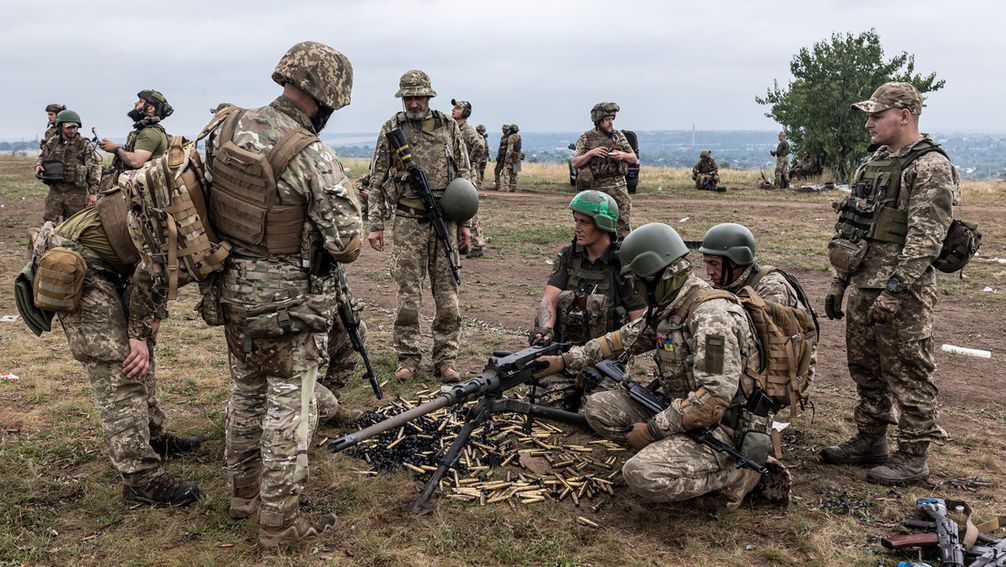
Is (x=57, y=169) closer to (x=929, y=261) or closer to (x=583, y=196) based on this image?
(x=583, y=196)

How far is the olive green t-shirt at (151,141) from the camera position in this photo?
938cm

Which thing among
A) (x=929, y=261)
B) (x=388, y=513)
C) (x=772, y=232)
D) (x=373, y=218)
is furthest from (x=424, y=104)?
(x=772, y=232)

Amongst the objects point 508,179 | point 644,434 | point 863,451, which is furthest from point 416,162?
point 508,179

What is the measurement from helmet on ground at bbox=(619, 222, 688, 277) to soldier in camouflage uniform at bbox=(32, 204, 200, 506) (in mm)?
2959

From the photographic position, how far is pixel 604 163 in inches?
466

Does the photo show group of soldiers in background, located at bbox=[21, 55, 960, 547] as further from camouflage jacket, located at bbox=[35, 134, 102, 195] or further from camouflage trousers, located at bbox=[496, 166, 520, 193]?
camouflage trousers, located at bbox=[496, 166, 520, 193]

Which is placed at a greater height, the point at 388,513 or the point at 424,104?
the point at 424,104

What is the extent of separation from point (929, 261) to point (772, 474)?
1.88m

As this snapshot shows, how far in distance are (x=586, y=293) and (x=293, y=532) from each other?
3231mm

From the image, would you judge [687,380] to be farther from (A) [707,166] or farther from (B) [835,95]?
(B) [835,95]

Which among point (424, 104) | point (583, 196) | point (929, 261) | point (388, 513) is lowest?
point (388, 513)

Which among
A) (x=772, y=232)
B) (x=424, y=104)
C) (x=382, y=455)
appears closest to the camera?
(x=382, y=455)

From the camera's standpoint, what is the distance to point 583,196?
20.9ft

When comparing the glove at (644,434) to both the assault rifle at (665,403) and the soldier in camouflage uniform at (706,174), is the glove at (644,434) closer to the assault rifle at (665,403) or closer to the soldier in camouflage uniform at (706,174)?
the assault rifle at (665,403)
